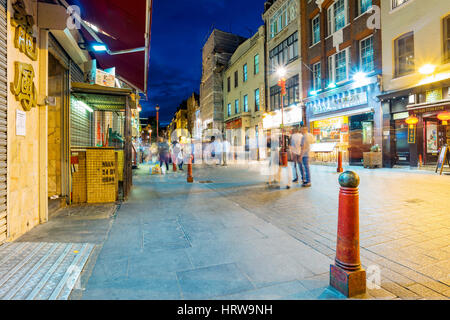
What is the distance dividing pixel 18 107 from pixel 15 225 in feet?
5.60

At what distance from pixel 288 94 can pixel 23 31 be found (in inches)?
848

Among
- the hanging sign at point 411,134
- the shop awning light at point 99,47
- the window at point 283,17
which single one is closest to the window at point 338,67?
the hanging sign at point 411,134

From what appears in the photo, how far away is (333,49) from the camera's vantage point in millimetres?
18219

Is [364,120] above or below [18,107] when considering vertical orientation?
above

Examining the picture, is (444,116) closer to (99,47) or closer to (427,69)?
(427,69)

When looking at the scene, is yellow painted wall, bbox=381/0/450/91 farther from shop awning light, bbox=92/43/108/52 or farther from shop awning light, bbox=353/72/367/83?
shop awning light, bbox=92/43/108/52

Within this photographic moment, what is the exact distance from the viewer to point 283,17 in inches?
924

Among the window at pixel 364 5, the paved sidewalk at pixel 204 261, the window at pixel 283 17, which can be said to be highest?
the window at pixel 283 17

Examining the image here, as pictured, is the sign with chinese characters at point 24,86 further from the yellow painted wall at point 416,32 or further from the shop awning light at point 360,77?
→ the shop awning light at point 360,77

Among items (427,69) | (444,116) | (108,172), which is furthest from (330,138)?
(108,172)

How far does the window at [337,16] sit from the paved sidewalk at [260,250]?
1585cm

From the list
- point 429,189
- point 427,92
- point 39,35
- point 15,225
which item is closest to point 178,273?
point 15,225

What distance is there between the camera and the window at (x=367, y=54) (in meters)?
15.5

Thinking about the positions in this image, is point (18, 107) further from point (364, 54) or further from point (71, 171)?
point (364, 54)
